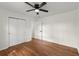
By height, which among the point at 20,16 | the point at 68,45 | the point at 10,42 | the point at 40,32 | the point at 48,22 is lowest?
the point at 68,45

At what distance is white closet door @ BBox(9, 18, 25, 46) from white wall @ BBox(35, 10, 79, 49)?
2.04m

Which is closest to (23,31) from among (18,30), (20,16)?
(18,30)

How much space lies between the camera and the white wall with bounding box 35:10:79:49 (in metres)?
3.53

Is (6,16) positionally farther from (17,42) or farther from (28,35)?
(28,35)

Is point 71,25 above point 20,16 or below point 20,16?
below

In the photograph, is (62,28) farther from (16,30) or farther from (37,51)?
(16,30)

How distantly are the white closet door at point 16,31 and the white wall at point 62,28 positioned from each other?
2.04 m

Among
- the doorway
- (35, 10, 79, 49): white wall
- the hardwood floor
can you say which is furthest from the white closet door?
(35, 10, 79, 49): white wall

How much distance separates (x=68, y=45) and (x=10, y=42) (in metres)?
3.71

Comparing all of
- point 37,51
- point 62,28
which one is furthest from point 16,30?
point 62,28

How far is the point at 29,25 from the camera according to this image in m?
5.16

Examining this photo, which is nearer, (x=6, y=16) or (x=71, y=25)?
(x=6, y=16)

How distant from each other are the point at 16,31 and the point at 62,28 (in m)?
3.21

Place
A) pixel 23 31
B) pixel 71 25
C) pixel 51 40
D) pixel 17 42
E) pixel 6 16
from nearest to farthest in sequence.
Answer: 1. pixel 6 16
2. pixel 71 25
3. pixel 17 42
4. pixel 23 31
5. pixel 51 40
